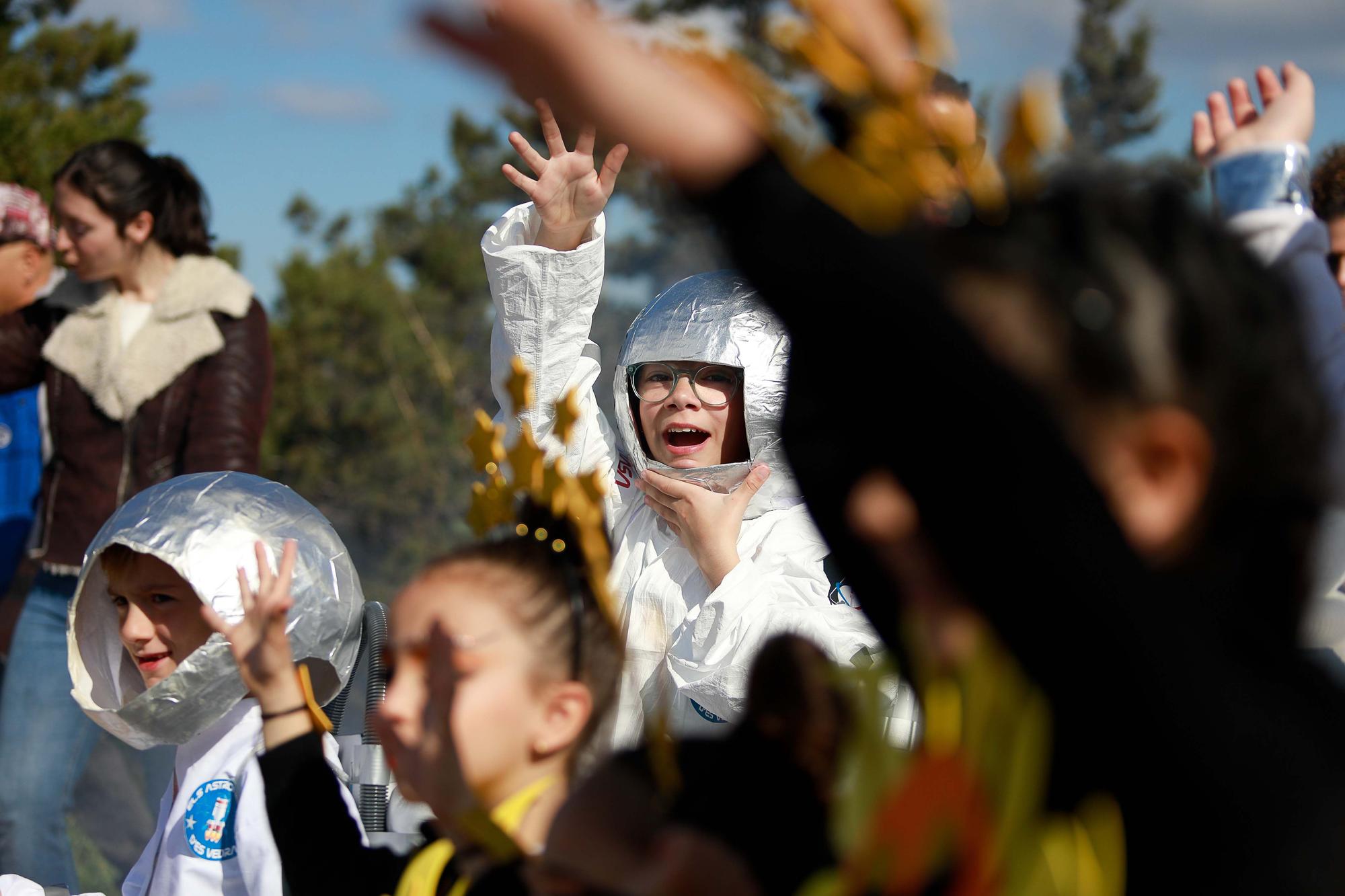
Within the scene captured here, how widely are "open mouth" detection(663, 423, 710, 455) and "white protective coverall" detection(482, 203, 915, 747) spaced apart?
73 mm

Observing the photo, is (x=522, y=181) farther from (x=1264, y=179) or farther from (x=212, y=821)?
(x=1264, y=179)

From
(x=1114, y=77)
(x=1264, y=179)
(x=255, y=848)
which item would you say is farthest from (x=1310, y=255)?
(x=1114, y=77)

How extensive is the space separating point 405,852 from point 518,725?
35cm

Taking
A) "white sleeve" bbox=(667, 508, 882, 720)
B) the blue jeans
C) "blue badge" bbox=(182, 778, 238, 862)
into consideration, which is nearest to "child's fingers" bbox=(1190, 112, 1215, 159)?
"white sleeve" bbox=(667, 508, 882, 720)

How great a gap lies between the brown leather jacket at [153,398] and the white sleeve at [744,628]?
1564mm

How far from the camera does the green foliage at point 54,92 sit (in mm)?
8195

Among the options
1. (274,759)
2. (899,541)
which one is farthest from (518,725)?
(899,541)

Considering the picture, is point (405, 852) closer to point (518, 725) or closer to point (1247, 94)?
point (518, 725)

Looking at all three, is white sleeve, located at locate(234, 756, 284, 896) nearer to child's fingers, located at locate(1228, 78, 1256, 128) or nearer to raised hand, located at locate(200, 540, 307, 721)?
raised hand, located at locate(200, 540, 307, 721)

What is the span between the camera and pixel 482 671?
62.6 inches

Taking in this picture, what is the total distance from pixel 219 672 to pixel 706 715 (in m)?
0.90

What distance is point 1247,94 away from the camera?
1717 millimetres

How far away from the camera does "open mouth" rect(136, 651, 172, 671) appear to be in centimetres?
259

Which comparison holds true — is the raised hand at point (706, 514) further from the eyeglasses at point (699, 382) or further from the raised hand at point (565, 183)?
the raised hand at point (565, 183)
